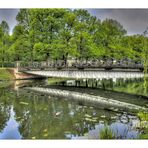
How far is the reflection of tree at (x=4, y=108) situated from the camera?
7.70 m

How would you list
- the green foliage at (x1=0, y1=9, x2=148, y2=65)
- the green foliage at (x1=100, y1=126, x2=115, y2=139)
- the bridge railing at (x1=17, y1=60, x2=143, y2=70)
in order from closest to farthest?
1. the green foliage at (x1=100, y1=126, x2=115, y2=139)
2. the bridge railing at (x1=17, y1=60, x2=143, y2=70)
3. the green foliage at (x1=0, y1=9, x2=148, y2=65)

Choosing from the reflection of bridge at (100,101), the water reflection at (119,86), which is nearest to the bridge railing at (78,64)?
the water reflection at (119,86)

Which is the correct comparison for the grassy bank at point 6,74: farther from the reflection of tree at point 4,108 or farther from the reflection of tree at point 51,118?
the reflection of tree at point 51,118

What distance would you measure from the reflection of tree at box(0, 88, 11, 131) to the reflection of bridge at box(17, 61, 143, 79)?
136 inches

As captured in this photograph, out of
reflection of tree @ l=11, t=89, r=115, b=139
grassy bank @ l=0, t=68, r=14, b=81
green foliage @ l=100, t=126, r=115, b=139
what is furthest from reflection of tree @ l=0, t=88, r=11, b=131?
grassy bank @ l=0, t=68, r=14, b=81

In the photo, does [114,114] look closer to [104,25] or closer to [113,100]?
[113,100]

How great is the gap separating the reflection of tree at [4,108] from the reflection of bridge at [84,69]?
3460 millimetres

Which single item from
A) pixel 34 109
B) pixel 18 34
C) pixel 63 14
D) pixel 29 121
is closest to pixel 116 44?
pixel 63 14

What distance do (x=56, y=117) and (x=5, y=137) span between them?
1.76m

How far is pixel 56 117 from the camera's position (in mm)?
7926

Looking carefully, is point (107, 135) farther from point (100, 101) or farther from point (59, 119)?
point (100, 101)

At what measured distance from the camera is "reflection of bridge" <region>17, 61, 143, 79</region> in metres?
13.3

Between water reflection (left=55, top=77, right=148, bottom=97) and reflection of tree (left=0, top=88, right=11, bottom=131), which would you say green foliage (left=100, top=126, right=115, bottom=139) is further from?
water reflection (left=55, top=77, right=148, bottom=97)
